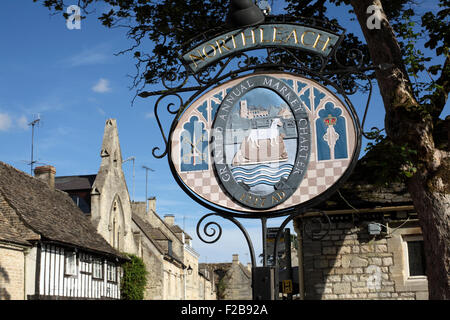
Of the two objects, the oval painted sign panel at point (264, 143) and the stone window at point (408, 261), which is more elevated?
the oval painted sign panel at point (264, 143)

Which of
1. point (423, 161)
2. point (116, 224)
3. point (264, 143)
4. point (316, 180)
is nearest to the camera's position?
point (316, 180)

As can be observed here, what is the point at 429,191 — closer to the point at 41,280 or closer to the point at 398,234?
the point at 398,234

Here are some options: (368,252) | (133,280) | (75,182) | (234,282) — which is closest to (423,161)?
(368,252)

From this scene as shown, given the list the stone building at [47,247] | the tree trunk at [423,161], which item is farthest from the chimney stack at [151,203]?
the tree trunk at [423,161]

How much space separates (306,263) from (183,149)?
32.9 feet

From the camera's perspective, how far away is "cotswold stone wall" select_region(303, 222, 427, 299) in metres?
13.5

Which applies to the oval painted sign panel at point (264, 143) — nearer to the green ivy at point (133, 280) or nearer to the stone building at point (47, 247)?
the stone building at point (47, 247)

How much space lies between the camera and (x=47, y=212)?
24.5 metres

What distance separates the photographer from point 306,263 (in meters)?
14.1

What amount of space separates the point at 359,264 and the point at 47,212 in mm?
15779

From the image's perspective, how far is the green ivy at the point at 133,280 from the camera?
29.9 meters

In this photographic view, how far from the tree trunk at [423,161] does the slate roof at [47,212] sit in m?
16.4

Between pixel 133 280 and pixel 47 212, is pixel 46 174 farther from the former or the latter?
pixel 133 280

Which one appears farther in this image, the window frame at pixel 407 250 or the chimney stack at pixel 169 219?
the chimney stack at pixel 169 219
